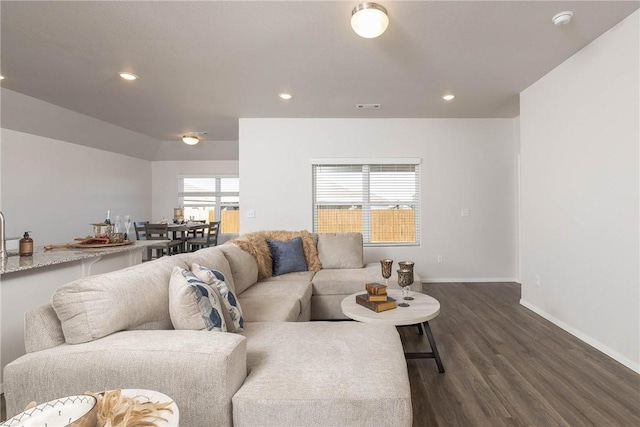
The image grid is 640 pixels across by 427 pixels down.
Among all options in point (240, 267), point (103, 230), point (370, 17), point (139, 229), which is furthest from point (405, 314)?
point (139, 229)

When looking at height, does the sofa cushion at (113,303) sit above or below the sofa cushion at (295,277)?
above

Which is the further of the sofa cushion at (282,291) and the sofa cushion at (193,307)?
the sofa cushion at (282,291)

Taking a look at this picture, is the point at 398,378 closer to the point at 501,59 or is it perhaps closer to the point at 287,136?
the point at 501,59

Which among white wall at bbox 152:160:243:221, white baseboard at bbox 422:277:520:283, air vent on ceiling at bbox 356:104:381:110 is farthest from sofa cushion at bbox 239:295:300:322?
white wall at bbox 152:160:243:221

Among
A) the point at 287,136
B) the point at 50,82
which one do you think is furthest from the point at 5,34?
the point at 287,136

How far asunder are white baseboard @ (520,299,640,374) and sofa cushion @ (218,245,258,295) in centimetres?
302

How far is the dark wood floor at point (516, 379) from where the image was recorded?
1763 millimetres

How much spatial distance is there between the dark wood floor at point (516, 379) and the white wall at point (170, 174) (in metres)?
6.24

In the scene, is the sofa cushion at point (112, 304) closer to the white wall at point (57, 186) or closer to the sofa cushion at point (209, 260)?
the sofa cushion at point (209, 260)

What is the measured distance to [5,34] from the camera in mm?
2451

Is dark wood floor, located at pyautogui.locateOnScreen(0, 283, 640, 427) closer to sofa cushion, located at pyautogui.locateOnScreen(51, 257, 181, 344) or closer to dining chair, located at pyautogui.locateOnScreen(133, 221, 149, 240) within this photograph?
sofa cushion, located at pyautogui.locateOnScreen(51, 257, 181, 344)

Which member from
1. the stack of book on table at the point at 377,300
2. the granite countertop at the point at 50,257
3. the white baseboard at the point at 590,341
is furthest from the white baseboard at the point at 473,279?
the granite countertop at the point at 50,257

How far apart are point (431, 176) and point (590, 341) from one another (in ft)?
9.07

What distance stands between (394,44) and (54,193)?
18.5ft
